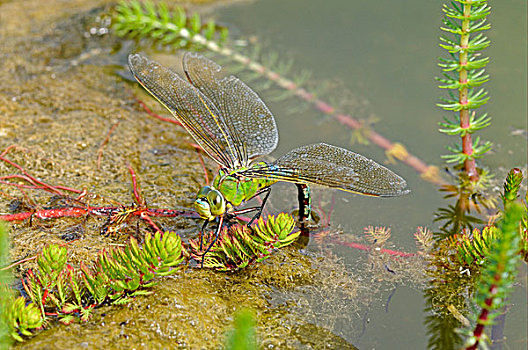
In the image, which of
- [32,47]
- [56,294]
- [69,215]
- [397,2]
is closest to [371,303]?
[56,294]

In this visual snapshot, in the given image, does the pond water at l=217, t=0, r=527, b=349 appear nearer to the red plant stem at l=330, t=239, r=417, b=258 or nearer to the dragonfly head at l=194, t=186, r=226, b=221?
the red plant stem at l=330, t=239, r=417, b=258

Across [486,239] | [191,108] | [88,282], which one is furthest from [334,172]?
[88,282]

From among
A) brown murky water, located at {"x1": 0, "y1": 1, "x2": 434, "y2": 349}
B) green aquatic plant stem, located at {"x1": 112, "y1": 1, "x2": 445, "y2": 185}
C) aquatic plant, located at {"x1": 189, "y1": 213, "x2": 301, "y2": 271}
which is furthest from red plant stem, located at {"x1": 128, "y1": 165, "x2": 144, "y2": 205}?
green aquatic plant stem, located at {"x1": 112, "y1": 1, "x2": 445, "y2": 185}

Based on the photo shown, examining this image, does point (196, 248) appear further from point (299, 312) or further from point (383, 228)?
point (383, 228)

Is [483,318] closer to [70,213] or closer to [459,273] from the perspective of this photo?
[459,273]

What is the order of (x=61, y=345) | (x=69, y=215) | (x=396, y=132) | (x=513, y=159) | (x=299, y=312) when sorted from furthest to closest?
(x=396, y=132) < (x=513, y=159) < (x=69, y=215) < (x=299, y=312) < (x=61, y=345)
